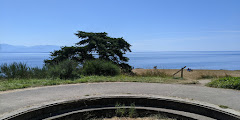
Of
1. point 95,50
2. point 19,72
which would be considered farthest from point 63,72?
point 95,50

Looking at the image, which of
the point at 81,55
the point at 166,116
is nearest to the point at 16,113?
the point at 166,116

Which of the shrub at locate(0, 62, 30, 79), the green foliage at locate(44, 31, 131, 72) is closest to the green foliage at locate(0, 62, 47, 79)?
the shrub at locate(0, 62, 30, 79)

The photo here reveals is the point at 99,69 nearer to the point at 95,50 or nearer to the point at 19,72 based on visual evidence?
the point at 19,72

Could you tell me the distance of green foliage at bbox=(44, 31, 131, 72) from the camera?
58.0 feet

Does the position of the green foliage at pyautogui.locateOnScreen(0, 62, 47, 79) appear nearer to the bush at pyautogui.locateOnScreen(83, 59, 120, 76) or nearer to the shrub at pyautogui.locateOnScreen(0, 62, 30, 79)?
the shrub at pyautogui.locateOnScreen(0, 62, 30, 79)

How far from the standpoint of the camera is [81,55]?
17891mm

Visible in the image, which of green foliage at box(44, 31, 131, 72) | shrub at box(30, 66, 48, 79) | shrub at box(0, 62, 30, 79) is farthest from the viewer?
green foliage at box(44, 31, 131, 72)

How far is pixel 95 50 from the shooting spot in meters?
18.4

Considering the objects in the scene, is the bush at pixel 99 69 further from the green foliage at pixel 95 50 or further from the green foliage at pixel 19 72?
the green foliage at pixel 95 50

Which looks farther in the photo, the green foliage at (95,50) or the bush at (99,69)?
the green foliage at (95,50)

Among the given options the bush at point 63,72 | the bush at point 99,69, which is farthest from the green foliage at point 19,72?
the bush at point 99,69

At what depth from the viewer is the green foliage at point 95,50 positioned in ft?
58.0

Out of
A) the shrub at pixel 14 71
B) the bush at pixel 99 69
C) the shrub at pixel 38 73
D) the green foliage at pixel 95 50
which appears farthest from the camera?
the green foliage at pixel 95 50

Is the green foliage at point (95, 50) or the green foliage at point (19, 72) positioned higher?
the green foliage at point (95, 50)
